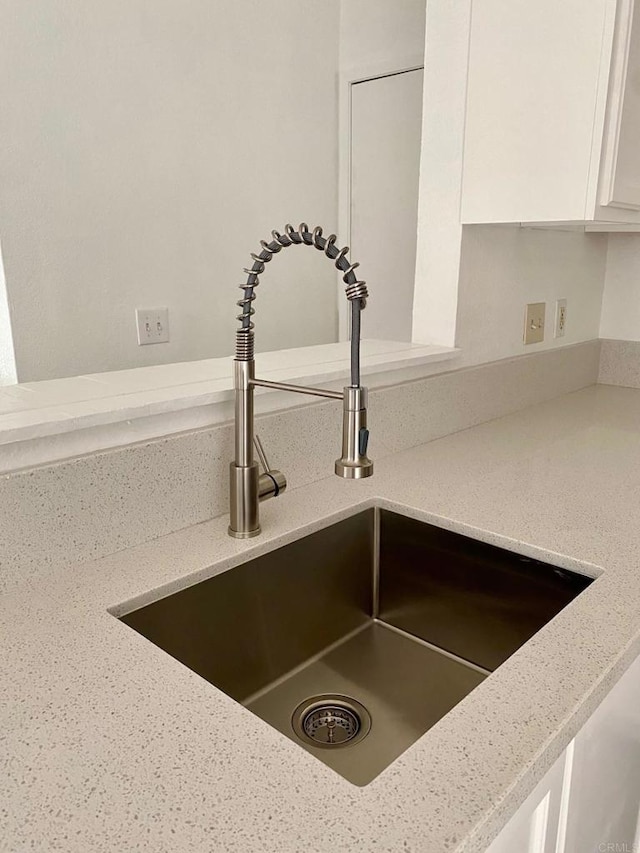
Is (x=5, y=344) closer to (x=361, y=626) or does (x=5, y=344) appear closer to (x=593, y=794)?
(x=361, y=626)

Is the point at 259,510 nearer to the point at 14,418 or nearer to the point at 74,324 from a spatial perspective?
the point at 14,418

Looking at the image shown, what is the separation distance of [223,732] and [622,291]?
1.82m

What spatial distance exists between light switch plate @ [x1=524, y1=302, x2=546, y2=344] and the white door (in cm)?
108

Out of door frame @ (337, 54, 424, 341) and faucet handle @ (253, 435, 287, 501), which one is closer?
faucet handle @ (253, 435, 287, 501)

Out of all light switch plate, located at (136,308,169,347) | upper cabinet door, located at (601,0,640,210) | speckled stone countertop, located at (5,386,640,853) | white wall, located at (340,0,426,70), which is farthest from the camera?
white wall, located at (340,0,426,70)

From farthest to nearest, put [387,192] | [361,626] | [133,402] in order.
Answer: [387,192]
[361,626]
[133,402]

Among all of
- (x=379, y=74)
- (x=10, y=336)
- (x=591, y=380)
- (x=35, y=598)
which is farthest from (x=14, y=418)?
(x=379, y=74)

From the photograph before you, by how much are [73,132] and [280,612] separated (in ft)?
5.55

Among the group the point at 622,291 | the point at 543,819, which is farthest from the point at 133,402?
the point at 622,291

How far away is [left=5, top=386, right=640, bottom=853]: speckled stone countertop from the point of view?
49 cm

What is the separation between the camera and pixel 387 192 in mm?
2809

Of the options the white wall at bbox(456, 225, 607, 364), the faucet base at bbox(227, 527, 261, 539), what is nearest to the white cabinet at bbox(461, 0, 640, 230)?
the white wall at bbox(456, 225, 607, 364)

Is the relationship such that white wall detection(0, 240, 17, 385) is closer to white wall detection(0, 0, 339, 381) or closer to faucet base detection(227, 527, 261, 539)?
white wall detection(0, 0, 339, 381)

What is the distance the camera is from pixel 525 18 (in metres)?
1.25
